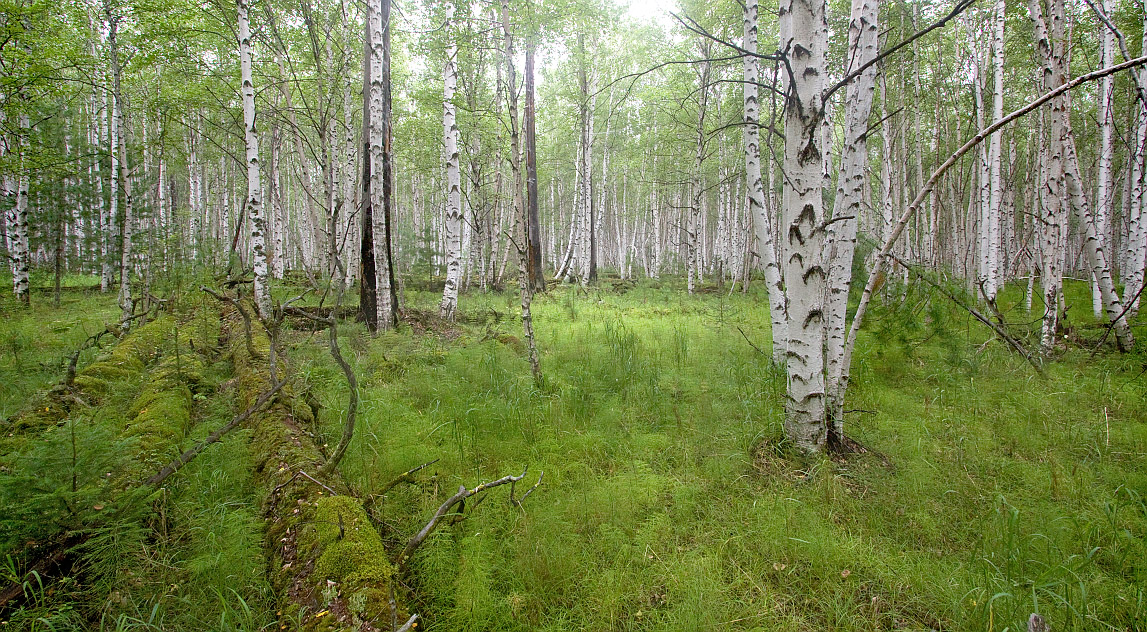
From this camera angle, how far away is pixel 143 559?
243 cm

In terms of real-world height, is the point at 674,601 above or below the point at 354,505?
below

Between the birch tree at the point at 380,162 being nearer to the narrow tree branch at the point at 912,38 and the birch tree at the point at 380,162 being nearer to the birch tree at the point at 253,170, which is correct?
the birch tree at the point at 253,170

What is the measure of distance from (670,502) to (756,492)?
2.12 feet

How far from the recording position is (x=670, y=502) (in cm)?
342

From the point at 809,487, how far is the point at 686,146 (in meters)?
21.4

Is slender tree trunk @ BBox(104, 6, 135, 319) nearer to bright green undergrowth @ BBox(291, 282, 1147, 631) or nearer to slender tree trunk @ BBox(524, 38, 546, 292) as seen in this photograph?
bright green undergrowth @ BBox(291, 282, 1147, 631)

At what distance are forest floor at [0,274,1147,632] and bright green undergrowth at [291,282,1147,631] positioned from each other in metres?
0.02

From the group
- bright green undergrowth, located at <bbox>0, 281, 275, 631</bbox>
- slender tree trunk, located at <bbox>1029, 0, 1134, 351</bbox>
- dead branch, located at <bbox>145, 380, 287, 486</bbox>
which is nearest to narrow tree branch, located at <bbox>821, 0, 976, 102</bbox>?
bright green undergrowth, located at <bbox>0, 281, 275, 631</bbox>

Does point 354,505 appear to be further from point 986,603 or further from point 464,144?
point 464,144

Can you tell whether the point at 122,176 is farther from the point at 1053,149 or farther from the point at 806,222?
the point at 1053,149

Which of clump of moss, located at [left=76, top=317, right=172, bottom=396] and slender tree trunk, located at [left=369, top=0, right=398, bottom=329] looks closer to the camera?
clump of moss, located at [left=76, top=317, right=172, bottom=396]

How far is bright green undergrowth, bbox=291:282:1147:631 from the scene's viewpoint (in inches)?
96.3

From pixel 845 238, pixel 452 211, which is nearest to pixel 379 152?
pixel 452 211

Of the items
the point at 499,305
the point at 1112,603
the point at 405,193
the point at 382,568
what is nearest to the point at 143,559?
the point at 382,568
